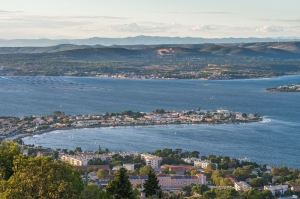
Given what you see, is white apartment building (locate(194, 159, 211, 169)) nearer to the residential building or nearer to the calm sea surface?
the calm sea surface

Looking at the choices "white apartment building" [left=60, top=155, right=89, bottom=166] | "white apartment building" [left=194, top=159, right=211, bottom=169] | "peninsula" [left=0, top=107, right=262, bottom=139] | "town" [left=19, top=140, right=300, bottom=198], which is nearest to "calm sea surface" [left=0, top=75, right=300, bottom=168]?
"peninsula" [left=0, top=107, right=262, bottom=139]

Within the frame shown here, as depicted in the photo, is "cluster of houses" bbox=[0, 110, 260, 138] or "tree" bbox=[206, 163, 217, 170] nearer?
"tree" bbox=[206, 163, 217, 170]

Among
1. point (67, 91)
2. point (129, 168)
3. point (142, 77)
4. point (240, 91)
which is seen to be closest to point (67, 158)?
point (129, 168)

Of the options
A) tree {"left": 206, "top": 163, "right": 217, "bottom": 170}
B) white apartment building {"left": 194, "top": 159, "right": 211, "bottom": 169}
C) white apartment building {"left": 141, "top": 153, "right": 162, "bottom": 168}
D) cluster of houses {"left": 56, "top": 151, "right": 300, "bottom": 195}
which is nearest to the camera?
cluster of houses {"left": 56, "top": 151, "right": 300, "bottom": 195}

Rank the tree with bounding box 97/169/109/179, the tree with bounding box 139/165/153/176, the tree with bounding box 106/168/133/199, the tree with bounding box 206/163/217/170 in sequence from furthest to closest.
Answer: the tree with bounding box 206/163/217/170
the tree with bounding box 139/165/153/176
the tree with bounding box 97/169/109/179
the tree with bounding box 106/168/133/199

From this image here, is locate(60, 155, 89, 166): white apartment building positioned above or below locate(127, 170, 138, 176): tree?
below

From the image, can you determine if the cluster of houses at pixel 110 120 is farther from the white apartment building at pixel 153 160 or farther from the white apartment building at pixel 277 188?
the white apartment building at pixel 277 188

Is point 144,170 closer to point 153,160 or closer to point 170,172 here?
point 170,172
